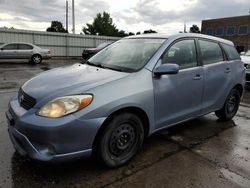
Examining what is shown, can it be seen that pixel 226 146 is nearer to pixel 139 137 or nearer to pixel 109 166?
pixel 139 137

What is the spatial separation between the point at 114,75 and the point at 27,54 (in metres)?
15.0

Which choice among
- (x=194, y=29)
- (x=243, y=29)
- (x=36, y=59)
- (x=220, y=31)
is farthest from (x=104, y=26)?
(x=36, y=59)

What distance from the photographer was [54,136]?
250 cm

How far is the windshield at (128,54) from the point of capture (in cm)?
344

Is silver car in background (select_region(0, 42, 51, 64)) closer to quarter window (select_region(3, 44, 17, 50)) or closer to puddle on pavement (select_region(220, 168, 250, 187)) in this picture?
quarter window (select_region(3, 44, 17, 50))

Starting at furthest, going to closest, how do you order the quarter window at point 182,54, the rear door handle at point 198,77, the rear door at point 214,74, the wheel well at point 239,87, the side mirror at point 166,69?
the wheel well at point 239,87 → the rear door at point 214,74 → the rear door handle at point 198,77 → the quarter window at point 182,54 → the side mirror at point 166,69

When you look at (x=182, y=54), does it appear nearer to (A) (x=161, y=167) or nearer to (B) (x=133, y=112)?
(B) (x=133, y=112)

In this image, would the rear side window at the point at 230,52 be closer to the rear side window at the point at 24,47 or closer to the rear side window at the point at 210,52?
the rear side window at the point at 210,52

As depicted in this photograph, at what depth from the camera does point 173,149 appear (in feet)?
12.1

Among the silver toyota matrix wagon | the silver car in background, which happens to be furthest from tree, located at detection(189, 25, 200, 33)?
the silver toyota matrix wagon

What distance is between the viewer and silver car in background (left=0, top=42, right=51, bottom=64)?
15945mm

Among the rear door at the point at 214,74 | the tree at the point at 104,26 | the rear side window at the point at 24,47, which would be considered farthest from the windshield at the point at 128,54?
the tree at the point at 104,26

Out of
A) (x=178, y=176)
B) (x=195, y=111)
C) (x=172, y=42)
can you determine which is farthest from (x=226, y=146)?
(x=172, y=42)

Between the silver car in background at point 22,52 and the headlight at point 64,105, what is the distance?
1510cm
